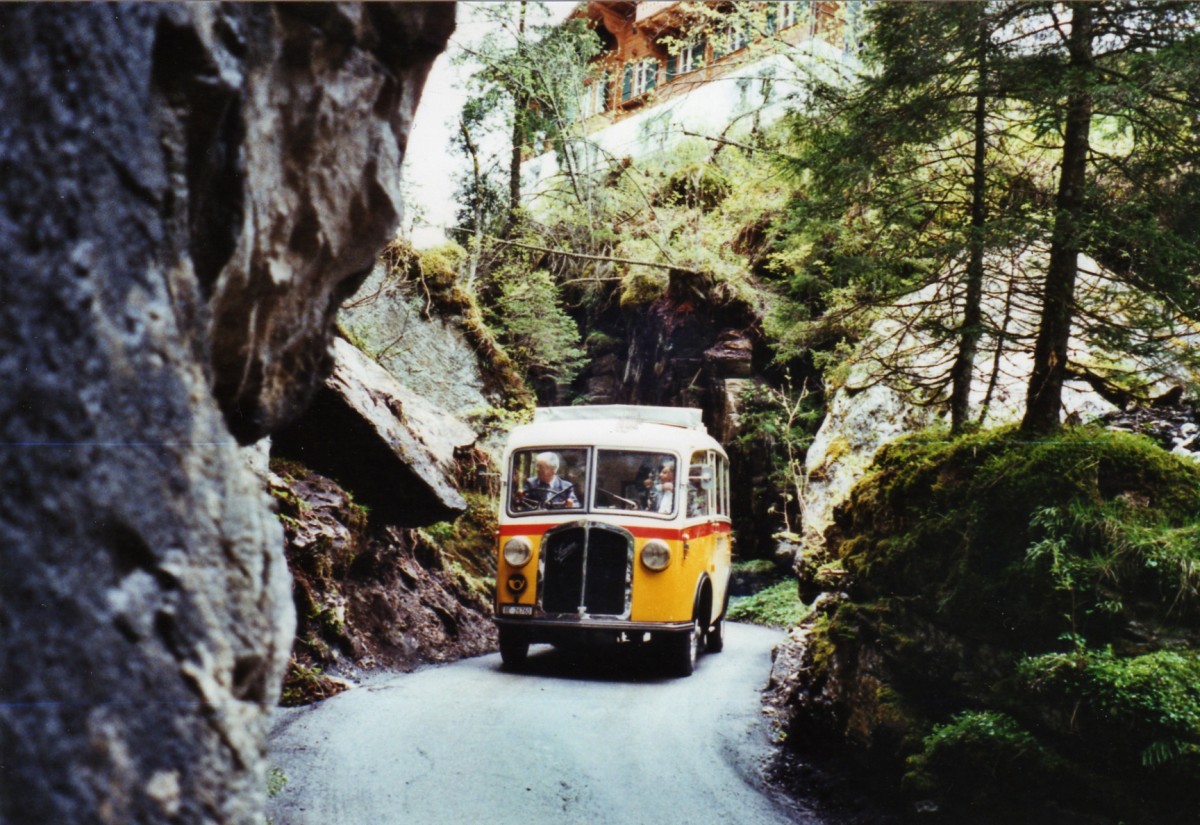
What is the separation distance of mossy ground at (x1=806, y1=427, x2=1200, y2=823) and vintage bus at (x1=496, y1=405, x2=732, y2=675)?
243 cm

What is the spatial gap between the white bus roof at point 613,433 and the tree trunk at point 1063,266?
12.7 ft

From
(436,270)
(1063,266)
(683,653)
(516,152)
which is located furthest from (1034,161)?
(516,152)

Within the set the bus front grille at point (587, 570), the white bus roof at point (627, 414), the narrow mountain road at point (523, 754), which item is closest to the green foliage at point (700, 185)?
the white bus roof at point (627, 414)

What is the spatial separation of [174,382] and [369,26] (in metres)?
1.30

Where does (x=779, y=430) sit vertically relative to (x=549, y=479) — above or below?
above

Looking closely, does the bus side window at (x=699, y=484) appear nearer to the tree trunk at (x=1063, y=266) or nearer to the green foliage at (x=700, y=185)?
the tree trunk at (x=1063, y=266)

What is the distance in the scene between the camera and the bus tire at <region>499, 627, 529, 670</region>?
8562 mm

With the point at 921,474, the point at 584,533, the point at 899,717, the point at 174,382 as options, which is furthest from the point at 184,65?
the point at 584,533

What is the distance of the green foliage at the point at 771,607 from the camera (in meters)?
13.7

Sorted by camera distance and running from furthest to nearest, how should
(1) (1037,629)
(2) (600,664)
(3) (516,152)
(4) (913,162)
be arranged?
(3) (516,152), (2) (600,664), (4) (913,162), (1) (1037,629)

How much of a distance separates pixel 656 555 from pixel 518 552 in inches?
54.7

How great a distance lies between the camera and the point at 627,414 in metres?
9.48

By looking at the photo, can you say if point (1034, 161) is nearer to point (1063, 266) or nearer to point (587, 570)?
point (1063, 266)

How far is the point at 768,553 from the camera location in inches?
659
